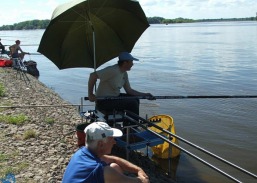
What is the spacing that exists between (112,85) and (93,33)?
1.12 m

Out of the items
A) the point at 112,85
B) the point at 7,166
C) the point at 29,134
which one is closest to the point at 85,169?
the point at 7,166

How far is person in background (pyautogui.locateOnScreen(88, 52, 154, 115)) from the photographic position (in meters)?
6.80

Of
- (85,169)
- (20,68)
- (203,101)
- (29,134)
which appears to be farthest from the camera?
(20,68)

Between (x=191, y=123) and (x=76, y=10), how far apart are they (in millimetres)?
8355

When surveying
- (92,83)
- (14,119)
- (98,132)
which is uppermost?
(92,83)

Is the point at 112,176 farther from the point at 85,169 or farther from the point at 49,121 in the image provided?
the point at 49,121

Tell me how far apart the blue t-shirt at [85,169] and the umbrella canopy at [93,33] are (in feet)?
12.9

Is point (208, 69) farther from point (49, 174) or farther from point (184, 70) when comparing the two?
point (49, 174)

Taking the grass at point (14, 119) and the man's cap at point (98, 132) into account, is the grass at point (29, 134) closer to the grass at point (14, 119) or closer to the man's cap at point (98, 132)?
the grass at point (14, 119)

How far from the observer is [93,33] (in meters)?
7.23

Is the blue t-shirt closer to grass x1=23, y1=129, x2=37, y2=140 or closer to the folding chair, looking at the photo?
grass x1=23, y1=129, x2=37, y2=140

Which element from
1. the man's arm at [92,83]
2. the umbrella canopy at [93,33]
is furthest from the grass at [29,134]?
the man's arm at [92,83]

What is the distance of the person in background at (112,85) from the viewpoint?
680cm

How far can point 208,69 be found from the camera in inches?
1101
